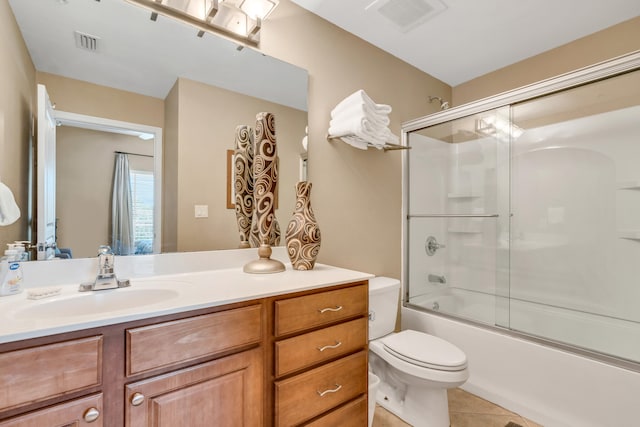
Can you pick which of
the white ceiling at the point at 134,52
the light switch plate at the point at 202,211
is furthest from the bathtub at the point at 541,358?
the white ceiling at the point at 134,52

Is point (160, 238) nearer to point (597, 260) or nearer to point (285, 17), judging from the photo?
point (285, 17)

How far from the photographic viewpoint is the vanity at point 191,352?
0.72 metres

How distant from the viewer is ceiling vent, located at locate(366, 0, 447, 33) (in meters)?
1.75

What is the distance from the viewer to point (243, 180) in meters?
1.56

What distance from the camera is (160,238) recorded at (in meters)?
1.36

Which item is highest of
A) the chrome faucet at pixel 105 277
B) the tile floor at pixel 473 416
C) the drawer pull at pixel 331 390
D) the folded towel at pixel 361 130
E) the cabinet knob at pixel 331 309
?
the folded towel at pixel 361 130

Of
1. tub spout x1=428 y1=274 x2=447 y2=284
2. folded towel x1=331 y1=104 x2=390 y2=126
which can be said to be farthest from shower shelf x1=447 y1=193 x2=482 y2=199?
folded towel x1=331 y1=104 x2=390 y2=126

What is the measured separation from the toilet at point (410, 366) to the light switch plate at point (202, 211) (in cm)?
102

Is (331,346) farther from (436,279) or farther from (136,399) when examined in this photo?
(436,279)

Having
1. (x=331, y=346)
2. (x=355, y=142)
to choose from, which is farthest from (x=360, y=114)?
(x=331, y=346)

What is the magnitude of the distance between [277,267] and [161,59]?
1084mm

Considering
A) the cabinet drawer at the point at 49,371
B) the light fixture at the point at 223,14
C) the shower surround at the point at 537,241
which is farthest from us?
the shower surround at the point at 537,241

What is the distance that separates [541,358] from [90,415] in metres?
2.04

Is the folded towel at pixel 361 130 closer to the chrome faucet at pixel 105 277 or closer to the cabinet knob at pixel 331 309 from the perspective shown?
the cabinet knob at pixel 331 309
